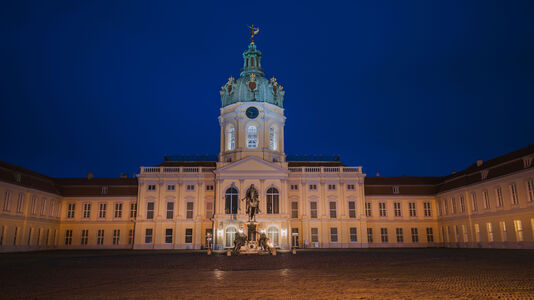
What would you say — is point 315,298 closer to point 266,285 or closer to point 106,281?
point 266,285

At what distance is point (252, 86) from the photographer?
57.8m

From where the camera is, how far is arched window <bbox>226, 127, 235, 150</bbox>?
58781 mm

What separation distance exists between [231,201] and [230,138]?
1057 cm

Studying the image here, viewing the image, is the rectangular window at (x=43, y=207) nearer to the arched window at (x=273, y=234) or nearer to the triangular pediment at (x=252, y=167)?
the triangular pediment at (x=252, y=167)

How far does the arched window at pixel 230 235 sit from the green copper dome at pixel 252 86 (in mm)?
18104

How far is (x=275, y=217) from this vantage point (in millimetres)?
51562

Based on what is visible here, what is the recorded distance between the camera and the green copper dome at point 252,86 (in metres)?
58.1

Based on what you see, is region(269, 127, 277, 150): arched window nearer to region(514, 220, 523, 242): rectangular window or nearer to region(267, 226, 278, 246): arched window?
region(267, 226, 278, 246): arched window

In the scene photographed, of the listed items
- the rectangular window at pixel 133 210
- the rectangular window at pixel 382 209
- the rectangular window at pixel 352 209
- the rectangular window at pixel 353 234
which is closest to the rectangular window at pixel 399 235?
the rectangular window at pixel 382 209

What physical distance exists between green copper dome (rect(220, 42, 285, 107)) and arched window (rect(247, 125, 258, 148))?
160 inches

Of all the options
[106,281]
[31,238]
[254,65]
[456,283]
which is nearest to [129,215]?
[31,238]

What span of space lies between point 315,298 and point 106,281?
8105 mm

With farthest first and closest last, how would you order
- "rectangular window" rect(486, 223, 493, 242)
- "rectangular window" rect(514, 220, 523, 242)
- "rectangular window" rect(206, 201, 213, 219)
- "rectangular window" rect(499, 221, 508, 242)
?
"rectangular window" rect(206, 201, 213, 219) < "rectangular window" rect(486, 223, 493, 242) < "rectangular window" rect(499, 221, 508, 242) < "rectangular window" rect(514, 220, 523, 242)

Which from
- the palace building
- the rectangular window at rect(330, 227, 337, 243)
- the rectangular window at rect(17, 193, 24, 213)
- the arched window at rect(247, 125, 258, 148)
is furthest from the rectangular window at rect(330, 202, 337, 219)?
the rectangular window at rect(17, 193, 24, 213)
